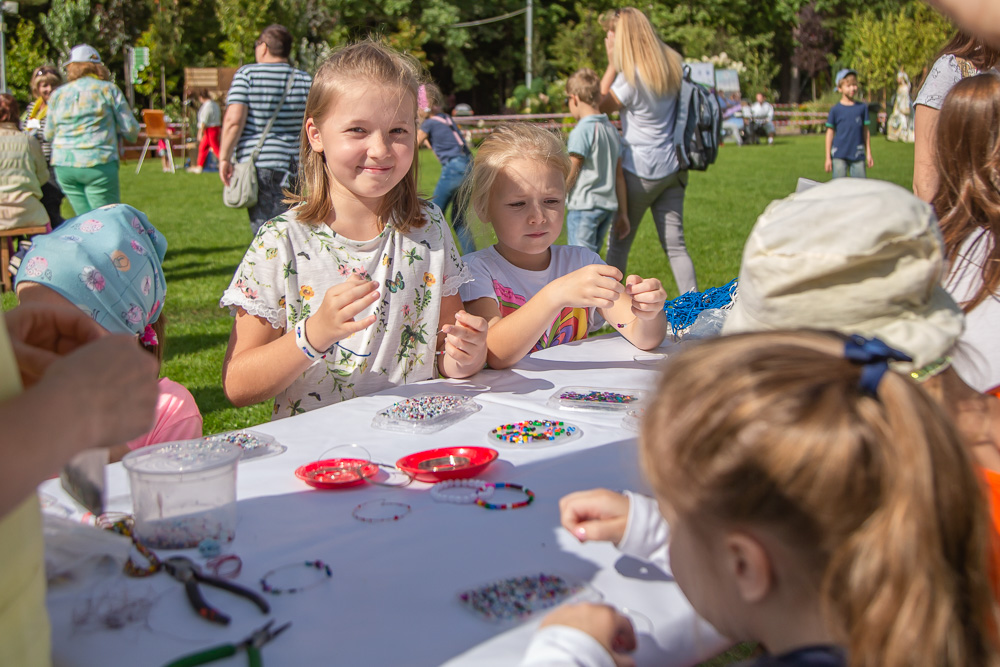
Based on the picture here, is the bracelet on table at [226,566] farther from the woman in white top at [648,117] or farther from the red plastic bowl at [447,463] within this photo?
the woman in white top at [648,117]

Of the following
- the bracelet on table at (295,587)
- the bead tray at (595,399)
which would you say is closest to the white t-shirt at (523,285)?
the bead tray at (595,399)

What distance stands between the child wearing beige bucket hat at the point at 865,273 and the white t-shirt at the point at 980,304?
566 mm

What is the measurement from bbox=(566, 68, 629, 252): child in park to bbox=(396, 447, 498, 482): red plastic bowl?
12.3 ft

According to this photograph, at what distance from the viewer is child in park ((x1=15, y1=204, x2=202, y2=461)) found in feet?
6.03

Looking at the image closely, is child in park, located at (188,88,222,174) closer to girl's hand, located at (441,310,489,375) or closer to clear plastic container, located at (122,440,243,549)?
girl's hand, located at (441,310,489,375)

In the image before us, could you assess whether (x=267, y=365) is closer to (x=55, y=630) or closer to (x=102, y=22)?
(x=55, y=630)

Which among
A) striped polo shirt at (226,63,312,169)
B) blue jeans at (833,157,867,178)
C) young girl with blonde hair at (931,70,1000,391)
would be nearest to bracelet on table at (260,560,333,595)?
young girl with blonde hair at (931,70,1000,391)

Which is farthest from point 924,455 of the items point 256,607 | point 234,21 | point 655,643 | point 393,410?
point 234,21

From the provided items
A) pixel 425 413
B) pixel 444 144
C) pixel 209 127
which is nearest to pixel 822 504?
pixel 425 413

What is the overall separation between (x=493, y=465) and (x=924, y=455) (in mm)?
824

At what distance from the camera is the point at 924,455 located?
81cm

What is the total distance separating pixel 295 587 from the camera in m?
1.08

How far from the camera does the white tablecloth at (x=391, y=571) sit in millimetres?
968

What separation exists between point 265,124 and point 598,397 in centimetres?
374
